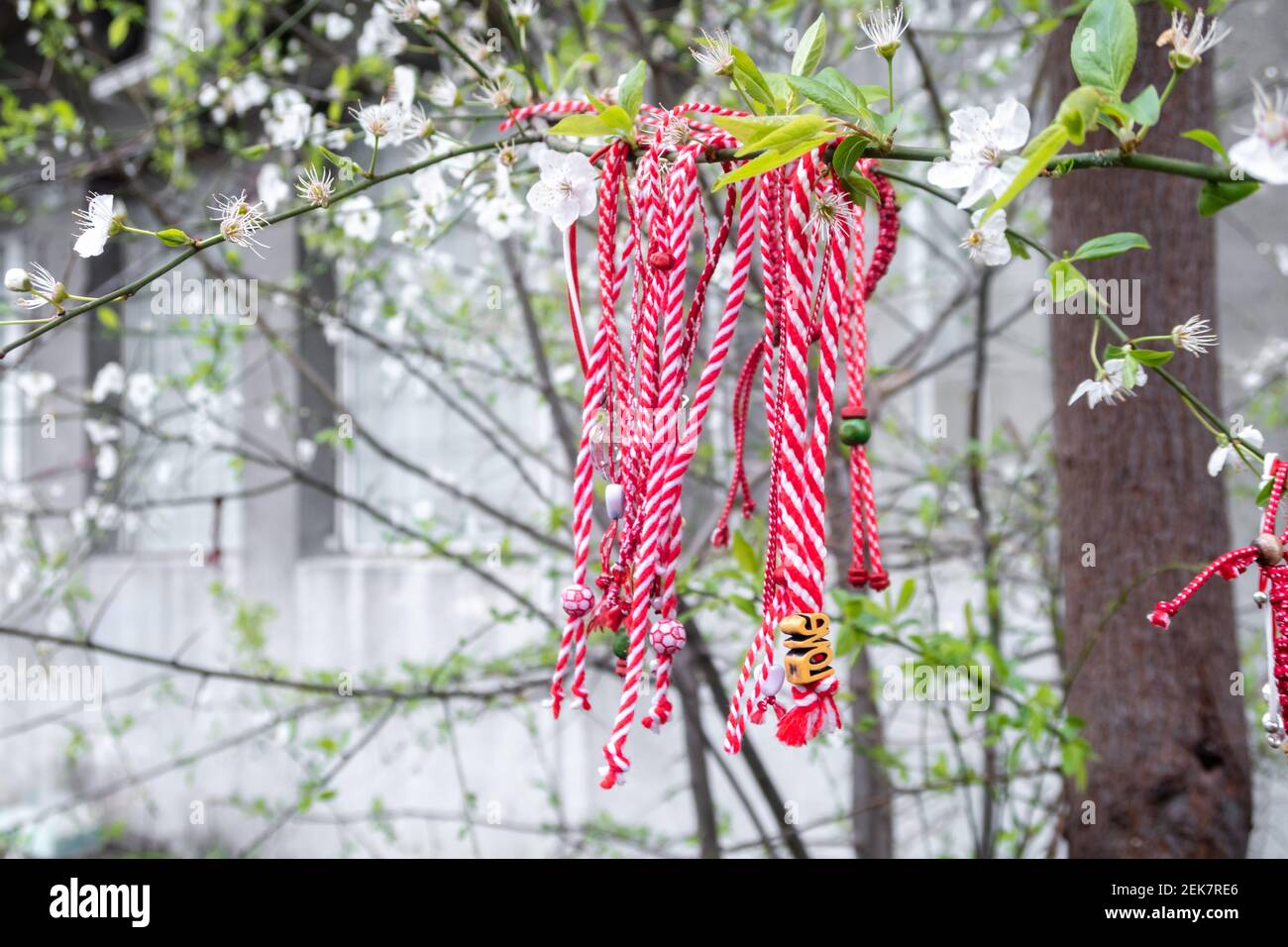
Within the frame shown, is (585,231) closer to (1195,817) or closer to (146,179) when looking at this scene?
(1195,817)

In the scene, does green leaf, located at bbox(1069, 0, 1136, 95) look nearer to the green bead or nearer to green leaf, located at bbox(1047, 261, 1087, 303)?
green leaf, located at bbox(1047, 261, 1087, 303)

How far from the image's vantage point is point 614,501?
2.26 feet

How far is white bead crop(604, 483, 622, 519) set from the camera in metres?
0.69

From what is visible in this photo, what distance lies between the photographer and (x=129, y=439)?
3637 mm

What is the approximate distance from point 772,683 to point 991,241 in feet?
1.10

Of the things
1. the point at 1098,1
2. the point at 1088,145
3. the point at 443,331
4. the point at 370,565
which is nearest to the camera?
the point at 1098,1

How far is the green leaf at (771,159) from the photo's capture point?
0.58 metres

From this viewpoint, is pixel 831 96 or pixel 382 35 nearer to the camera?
pixel 831 96

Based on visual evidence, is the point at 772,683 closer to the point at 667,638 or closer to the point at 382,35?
the point at 667,638

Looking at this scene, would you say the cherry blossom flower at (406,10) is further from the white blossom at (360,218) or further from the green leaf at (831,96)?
the green leaf at (831,96)

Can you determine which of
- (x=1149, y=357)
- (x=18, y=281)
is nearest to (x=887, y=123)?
(x=1149, y=357)

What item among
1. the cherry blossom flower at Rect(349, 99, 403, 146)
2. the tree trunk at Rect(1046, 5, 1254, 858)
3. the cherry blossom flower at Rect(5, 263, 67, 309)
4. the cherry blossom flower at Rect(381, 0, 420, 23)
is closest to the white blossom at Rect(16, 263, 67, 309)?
the cherry blossom flower at Rect(5, 263, 67, 309)

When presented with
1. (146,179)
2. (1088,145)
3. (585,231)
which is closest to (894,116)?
(1088,145)
